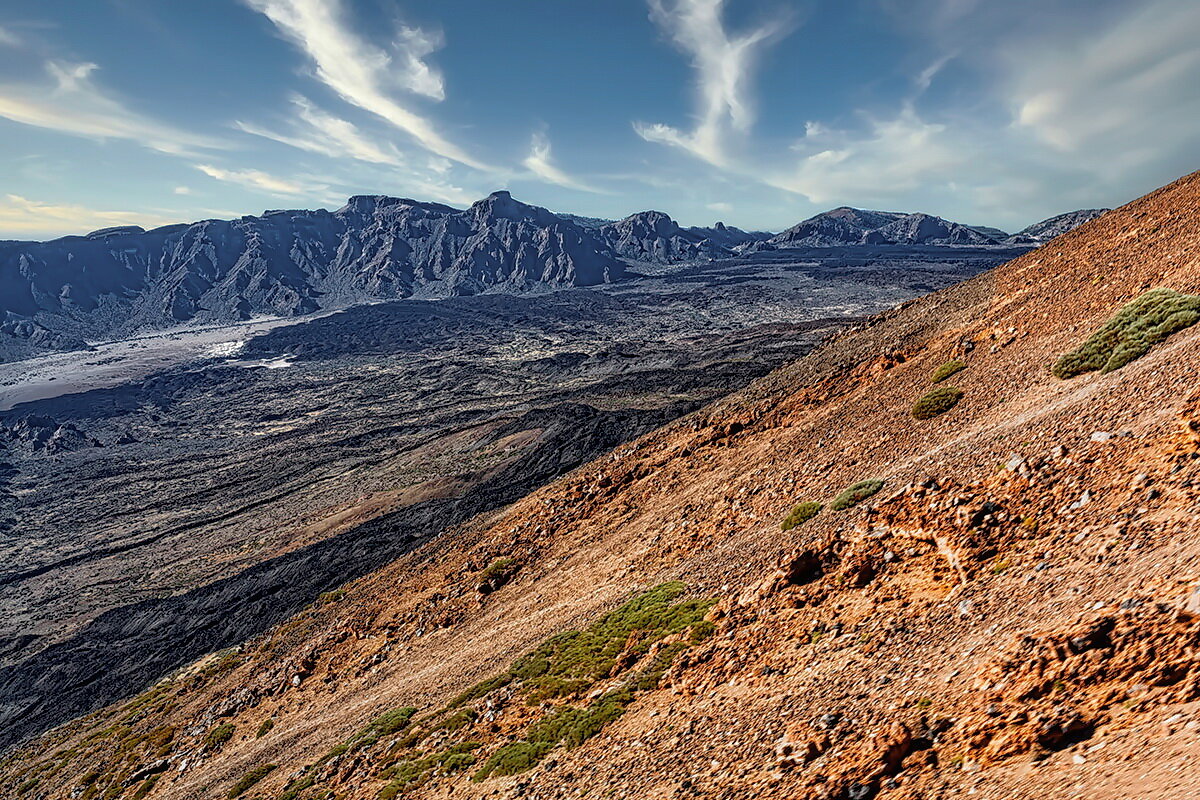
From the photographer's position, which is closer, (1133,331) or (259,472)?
(1133,331)

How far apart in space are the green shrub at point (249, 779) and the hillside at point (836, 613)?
107 millimetres

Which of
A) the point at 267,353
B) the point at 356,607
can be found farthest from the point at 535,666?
the point at 267,353

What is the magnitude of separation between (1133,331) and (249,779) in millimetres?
32145

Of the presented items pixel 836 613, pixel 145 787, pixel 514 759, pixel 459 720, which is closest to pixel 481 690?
pixel 459 720

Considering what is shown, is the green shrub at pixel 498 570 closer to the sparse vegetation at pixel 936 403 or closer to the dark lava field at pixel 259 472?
the sparse vegetation at pixel 936 403

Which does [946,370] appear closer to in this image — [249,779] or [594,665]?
[594,665]

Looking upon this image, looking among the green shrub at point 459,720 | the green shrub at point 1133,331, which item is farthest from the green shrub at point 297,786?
the green shrub at point 1133,331

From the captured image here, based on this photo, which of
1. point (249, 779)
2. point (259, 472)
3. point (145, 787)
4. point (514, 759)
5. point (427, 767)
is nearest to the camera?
point (514, 759)

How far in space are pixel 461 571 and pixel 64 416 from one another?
147718 millimetres

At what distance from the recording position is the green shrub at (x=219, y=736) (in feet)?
86.1

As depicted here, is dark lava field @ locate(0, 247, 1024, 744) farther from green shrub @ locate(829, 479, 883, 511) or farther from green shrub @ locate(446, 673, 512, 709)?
green shrub @ locate(829, 479, 883, 511)

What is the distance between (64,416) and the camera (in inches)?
5032

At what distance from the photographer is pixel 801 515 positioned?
17344 mm

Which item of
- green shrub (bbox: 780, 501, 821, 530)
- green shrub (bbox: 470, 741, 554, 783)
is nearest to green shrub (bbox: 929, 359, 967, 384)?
green shrub (bbox: 780, 501, 821, 530)
